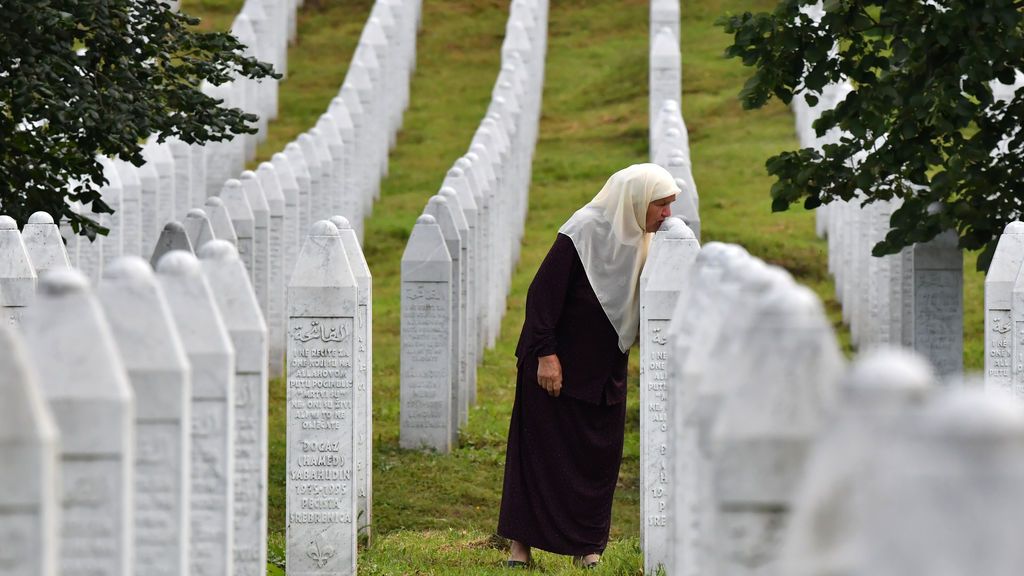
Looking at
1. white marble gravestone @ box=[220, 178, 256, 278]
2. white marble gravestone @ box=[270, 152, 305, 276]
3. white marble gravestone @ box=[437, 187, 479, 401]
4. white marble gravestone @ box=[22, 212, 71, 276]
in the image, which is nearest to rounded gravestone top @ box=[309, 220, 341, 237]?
white marble gravestone @ box=[22, 212, 71, 276]

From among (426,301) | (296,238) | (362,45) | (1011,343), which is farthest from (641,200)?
(362,45)

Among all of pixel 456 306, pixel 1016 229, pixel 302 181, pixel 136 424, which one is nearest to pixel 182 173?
pixel 302 181

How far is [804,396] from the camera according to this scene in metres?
3.59

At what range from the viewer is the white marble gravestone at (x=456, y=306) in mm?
13320

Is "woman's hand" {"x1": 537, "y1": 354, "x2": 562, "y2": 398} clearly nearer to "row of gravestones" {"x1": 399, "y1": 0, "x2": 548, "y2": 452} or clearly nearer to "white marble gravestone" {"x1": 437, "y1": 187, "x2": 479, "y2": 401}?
"row of gravestones" {"x1": 399, "y1": 0, "x2": 548, "y2": 452}

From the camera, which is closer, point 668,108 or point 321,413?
point 321,413

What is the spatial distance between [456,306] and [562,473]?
4584mm

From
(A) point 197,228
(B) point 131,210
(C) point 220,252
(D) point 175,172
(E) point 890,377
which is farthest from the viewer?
(D) point 175,172

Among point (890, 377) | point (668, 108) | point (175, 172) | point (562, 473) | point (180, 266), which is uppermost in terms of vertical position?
point (668, 108)

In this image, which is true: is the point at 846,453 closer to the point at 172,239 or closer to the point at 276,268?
the point at 172,239

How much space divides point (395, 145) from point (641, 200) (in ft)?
66.3

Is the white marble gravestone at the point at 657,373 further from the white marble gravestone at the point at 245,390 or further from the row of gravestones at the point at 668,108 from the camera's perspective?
the row of gravestones at the point at 668,108

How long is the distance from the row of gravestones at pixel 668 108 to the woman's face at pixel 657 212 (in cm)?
317

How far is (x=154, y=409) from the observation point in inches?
170
